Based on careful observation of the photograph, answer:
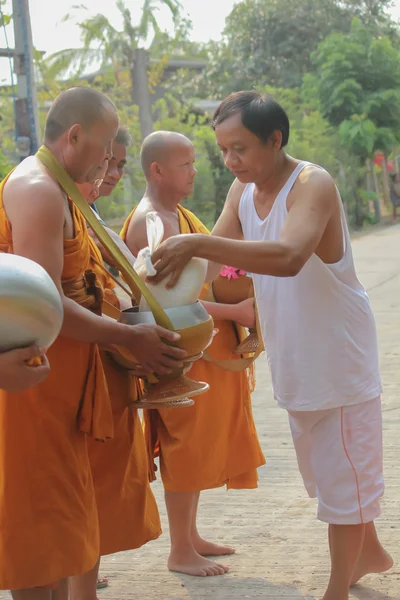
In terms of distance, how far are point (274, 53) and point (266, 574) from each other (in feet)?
122

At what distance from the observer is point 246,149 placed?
3541mm

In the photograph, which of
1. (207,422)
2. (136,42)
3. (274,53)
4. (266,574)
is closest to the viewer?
(266,574)

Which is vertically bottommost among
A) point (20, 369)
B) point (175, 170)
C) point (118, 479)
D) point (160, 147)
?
point (118, 479)

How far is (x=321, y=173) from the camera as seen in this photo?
11.6 ft

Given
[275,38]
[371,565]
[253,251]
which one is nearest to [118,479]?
[253,251]

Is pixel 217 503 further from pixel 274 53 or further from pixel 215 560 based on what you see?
pixel 274 53

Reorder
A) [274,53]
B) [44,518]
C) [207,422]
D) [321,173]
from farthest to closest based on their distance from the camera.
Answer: [274,53]
[207,422]
[321,173]
[44,518]

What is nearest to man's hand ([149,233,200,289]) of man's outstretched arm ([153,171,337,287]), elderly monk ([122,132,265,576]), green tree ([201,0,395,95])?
man's outstretched arm ([153,171,337,287])

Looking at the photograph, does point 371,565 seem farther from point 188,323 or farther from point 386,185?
point 386,185

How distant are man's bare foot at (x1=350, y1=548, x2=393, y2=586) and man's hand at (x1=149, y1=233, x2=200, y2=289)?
1.44 m

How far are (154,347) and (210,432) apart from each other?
1235mm

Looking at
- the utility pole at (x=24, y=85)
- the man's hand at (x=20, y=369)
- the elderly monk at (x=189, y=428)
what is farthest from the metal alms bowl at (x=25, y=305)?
the utility pole at (x=24, y=85)

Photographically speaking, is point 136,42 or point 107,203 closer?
point 107,203

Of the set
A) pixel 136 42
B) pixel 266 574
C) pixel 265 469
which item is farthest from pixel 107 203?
pixel 266 574
